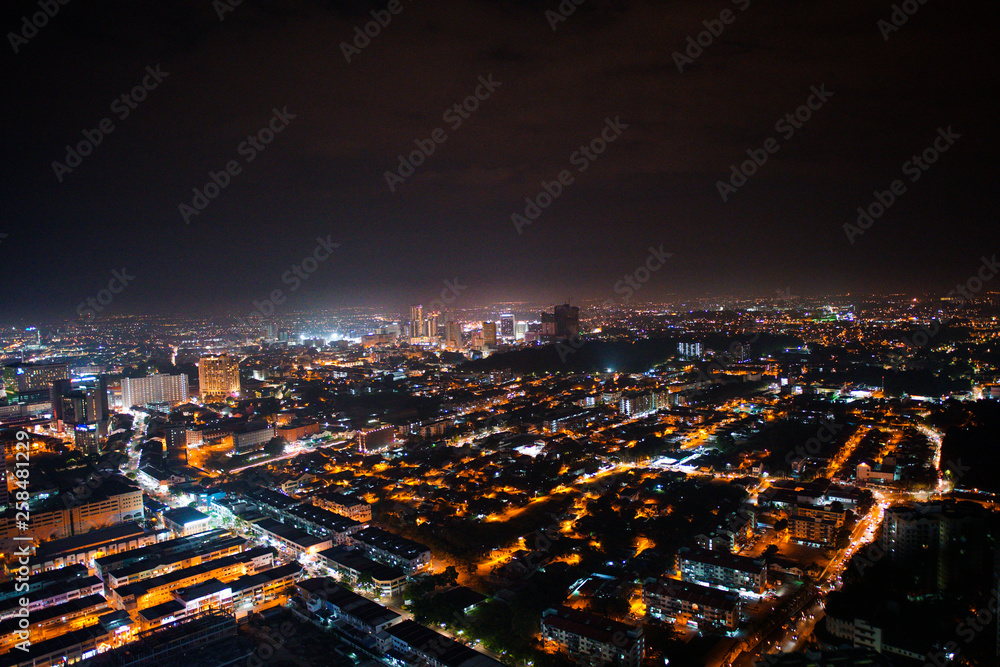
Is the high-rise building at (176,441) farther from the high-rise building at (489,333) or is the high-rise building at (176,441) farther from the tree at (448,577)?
the high-rise building at (489,333)

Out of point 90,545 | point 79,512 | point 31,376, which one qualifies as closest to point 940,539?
point 90,545

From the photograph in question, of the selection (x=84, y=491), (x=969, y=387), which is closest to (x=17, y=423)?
(x=84, y=491)

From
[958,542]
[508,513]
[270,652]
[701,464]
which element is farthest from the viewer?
[701,464]

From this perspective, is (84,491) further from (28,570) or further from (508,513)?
(508,513)

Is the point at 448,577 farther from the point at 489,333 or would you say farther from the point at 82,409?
the point at 489,333

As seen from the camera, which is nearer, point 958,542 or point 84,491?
point 958,542

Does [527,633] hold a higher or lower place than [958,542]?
lower

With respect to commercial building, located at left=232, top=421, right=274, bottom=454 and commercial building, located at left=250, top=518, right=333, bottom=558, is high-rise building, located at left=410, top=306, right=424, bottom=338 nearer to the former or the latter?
commercial building, located at left=232, top=421, right=274, bottom=454
